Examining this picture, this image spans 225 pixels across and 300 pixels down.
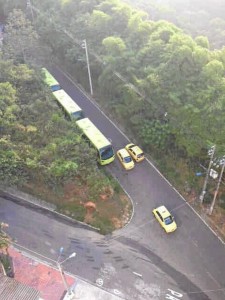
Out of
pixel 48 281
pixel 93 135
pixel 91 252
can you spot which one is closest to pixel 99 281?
pixel 91 252

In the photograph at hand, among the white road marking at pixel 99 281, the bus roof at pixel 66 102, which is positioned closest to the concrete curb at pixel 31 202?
the white road marking at pixel 99 281

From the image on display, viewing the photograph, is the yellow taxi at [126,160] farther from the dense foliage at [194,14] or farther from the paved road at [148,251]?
the dense foliage at [194,14]

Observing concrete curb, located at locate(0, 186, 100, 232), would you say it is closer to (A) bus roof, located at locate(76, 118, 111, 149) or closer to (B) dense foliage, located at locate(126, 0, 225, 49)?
(A) bus roof, located at locate(76, 118, 111, 149)

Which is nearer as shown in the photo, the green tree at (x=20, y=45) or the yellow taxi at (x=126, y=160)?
the yellow taxi at (x=126, y=160)

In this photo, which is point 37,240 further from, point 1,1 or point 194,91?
point 1,1

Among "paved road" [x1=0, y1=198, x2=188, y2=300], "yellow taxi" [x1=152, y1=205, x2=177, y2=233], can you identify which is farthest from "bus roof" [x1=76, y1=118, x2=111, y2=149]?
"yellow taxi" [x1=152, y1=205, x2=177, y2=233]

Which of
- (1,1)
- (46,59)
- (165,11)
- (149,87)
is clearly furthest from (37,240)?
(1,1)
